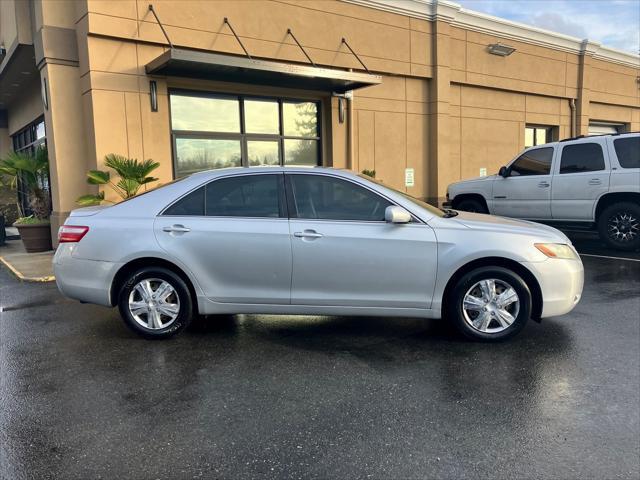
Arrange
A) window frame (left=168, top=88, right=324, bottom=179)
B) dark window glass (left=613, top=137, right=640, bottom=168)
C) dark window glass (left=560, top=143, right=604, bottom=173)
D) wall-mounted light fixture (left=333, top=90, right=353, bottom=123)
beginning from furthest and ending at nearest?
1. wall-mounted light fixture (left=333, top=90, right=353, bottom=123)
2. window frame (left=168, top=88, right=324, bottom=179)
3. dark window glass (left=560, top=143, right=604, bottom=173)
4. dark window glass (left=613, top=137, right=640, bottom=168)

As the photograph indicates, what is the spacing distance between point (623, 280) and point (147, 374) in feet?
22.2

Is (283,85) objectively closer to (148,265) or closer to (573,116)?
(148,265)

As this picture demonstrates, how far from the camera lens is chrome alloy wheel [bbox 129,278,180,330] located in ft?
16.1

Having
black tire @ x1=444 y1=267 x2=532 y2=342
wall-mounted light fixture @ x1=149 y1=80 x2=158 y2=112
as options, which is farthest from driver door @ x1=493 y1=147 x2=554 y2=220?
wall-mounted light fixture @ x1=149 y1=80 x2=158 y2=112

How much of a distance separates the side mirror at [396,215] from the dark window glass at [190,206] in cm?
180

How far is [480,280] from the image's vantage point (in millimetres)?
4711

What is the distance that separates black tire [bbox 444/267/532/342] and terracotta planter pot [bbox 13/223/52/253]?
9672mm

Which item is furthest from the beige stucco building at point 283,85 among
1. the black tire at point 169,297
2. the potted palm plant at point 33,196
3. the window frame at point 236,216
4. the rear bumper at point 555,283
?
the rear bumper at point 555,283

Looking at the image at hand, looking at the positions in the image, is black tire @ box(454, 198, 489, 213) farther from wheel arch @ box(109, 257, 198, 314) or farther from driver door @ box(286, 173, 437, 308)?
wheel arch @ box(109, 257, 198, 314)

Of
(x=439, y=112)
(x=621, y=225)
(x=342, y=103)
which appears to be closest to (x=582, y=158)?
(x=621, y=225)

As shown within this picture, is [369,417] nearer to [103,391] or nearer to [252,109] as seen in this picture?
[103,391]

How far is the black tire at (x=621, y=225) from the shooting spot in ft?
31.0

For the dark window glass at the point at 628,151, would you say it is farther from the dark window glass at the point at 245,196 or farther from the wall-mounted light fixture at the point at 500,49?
the wall-mounted light fixture at the point at 500,49

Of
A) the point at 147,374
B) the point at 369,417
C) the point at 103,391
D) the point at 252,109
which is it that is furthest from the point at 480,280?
the point at 252,109
